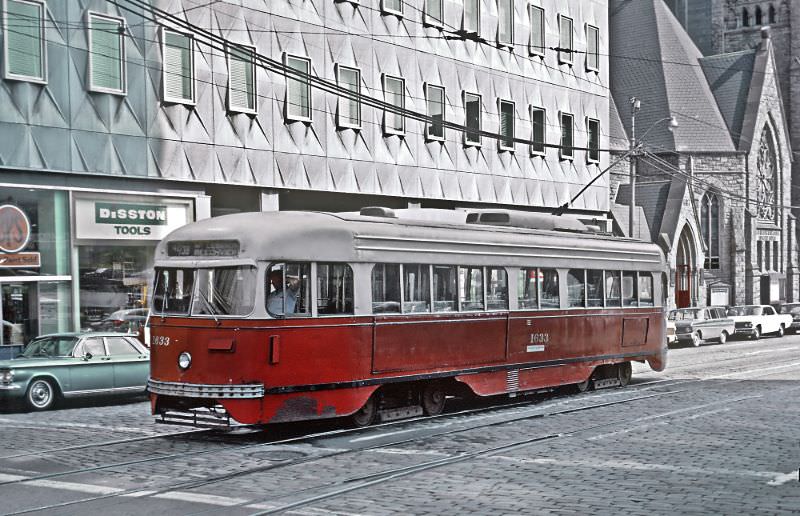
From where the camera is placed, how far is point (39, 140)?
891 inches

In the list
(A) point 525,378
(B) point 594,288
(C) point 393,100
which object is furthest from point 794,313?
(A) point 525,378

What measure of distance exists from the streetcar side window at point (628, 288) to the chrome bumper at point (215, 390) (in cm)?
954

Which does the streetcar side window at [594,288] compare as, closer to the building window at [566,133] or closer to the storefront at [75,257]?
the storefront at [75,257]

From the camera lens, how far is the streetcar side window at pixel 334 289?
13.7 m

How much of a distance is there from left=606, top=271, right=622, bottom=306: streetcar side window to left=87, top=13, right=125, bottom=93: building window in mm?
11907

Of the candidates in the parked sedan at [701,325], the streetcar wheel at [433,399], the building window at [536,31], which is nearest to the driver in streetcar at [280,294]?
the streetcar wheel at [433,399]

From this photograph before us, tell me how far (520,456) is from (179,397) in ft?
14.4

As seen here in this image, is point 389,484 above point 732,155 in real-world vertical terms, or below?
A: below

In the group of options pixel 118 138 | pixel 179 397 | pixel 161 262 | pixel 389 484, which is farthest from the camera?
pixel 118 138

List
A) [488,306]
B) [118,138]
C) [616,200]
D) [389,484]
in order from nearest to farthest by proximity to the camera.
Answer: [389,484] < [488,306] < [118,138] < [616,200]

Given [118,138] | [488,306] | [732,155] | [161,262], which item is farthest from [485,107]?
[732,155]

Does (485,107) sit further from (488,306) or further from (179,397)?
(179,397)

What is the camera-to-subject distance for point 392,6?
31000 mm

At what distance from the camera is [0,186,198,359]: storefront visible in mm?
22500
